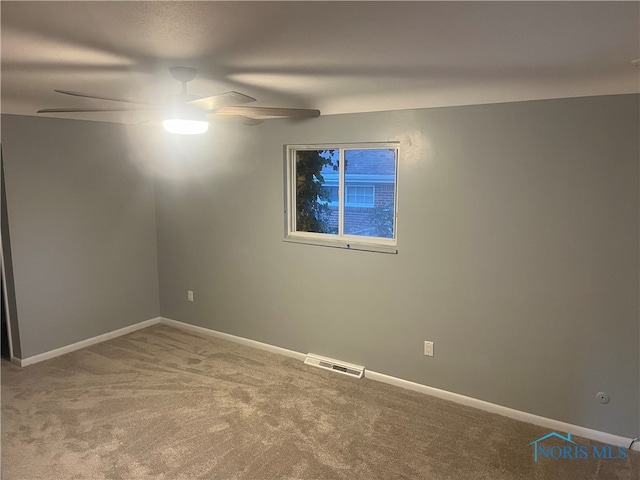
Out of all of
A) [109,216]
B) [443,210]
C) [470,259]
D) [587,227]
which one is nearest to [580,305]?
[587,227]

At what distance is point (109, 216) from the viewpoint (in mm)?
4281

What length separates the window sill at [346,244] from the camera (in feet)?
11.1

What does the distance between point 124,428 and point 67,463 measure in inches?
15.3

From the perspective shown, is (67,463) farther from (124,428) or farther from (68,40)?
(68,40)

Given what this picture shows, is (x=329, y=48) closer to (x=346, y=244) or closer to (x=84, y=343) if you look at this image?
(x=346, y=244)

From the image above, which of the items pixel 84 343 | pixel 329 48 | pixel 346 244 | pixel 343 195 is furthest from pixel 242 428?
pixel 329 48

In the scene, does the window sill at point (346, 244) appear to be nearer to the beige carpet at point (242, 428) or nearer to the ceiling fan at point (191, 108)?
the beige carpet at point (242, 428)

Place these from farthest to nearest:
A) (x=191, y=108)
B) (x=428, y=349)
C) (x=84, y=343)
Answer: (x=84, y=343) → (x=428, y=349) → (x=191, y=108)

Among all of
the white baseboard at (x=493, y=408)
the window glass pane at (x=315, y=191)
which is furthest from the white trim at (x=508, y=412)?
the window glass pane at (x=315, y=191)

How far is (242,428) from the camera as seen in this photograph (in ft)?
9.46

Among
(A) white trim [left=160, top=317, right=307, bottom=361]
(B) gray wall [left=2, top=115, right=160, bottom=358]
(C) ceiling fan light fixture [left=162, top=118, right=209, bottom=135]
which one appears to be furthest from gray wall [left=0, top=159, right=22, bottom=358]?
(C) ceiling fan light fixture [left=162, top=118, right=209, bottom=135]

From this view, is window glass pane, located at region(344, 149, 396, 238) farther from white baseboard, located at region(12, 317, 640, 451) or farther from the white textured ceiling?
white baseboard, located at region(12, 317, 640, 451)

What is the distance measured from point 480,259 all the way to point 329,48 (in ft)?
6.04

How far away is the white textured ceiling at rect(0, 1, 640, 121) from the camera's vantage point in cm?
140
